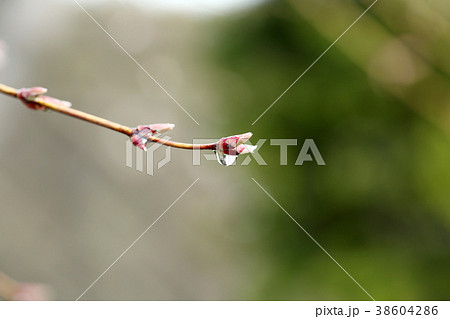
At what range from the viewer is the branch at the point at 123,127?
13.6 inches

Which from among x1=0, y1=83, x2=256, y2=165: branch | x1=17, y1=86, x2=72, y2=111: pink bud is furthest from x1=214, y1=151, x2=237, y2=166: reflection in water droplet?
x1=17, y1=86, x2=72, y2=111: pink bud

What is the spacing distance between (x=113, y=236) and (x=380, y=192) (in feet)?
4.27

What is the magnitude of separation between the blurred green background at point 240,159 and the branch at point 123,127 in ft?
3.38

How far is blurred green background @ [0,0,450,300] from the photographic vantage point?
1371mm

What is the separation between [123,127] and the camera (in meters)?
0.38

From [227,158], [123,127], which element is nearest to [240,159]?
[227,158]

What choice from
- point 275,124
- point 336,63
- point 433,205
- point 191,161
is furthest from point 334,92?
point 191,161

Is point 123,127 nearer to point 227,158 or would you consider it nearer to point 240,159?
point 227,158

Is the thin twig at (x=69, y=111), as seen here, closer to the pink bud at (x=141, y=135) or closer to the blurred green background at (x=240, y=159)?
the pink bud at (x=141, y=135)

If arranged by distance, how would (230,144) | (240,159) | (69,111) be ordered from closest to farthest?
(69,111) → (230,144) → (240,159)

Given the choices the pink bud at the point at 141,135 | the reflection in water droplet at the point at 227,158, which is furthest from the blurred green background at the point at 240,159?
the pink bud at the point at 141,135

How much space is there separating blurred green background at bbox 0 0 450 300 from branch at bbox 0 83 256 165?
3.38 feet

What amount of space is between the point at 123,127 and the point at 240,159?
1.05 meters

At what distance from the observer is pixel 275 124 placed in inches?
61.9
